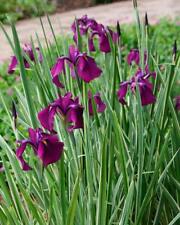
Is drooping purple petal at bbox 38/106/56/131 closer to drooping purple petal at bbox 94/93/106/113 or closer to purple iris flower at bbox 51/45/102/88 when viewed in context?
purple iris flower at bbox 51/45/102/88

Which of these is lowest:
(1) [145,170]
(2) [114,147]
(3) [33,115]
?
(1) [145,170]

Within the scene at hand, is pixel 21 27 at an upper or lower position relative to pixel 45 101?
lower

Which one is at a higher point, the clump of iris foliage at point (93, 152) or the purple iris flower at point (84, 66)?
the purple iris flower at point (84, 66)

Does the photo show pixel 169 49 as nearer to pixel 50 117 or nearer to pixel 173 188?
pixel 173 188

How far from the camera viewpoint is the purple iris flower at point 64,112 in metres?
1.45

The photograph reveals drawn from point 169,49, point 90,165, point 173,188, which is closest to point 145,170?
point 173,188

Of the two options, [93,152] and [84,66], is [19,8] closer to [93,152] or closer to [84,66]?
[93,152]

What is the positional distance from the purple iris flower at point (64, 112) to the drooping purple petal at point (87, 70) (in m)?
0.11

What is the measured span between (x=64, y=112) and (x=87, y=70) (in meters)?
0.17

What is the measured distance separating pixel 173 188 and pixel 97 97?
1.27 ft

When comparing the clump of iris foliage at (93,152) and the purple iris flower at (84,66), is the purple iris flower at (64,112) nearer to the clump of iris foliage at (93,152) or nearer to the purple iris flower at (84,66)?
the clump of iris foliage at (93,152)

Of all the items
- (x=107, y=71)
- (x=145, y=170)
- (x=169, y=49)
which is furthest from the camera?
(x=169, y=49)

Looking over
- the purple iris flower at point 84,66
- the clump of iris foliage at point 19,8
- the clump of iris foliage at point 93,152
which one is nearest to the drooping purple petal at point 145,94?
the clump of iris foliage at point 93,152

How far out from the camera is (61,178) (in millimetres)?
1418
